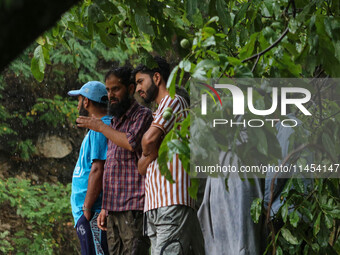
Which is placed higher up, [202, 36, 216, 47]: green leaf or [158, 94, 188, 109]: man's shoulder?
[158, 94, 188, 109]: man's shoulder

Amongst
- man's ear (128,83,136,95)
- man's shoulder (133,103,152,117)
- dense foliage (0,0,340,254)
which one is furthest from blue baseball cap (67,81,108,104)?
dense foliage (0,0,340,254)

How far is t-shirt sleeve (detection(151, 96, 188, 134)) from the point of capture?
391 cm

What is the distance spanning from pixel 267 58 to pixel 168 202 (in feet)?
5.38

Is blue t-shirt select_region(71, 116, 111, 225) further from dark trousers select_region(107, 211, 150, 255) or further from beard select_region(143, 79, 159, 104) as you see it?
beard select_region(143, 79, 159, 104)

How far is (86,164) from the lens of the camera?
4824 mm

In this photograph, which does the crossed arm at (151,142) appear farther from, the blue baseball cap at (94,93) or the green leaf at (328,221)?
the green leaf at (328,221)

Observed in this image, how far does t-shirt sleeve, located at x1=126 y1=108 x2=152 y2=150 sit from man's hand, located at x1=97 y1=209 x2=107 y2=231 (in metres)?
0.53

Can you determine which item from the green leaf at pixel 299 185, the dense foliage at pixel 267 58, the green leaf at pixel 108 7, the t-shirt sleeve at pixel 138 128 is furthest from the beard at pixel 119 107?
the green leaf at pixel 299 185

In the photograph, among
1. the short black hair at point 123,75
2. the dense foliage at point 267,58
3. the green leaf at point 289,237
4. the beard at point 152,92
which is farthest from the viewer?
the short black hair at point 123,75

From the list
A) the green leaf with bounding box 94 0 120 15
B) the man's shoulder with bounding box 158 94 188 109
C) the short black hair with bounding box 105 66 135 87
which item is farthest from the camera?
the short black hair with bounding box 105 66 135 87

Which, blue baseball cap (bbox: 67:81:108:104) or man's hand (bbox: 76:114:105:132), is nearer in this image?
man's hand (bbox: 76:114:105:132)

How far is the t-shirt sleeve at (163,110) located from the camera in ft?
12.8

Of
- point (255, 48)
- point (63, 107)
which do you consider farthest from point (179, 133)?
point (63, 107)

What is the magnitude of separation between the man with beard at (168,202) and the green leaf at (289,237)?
0.79 m
